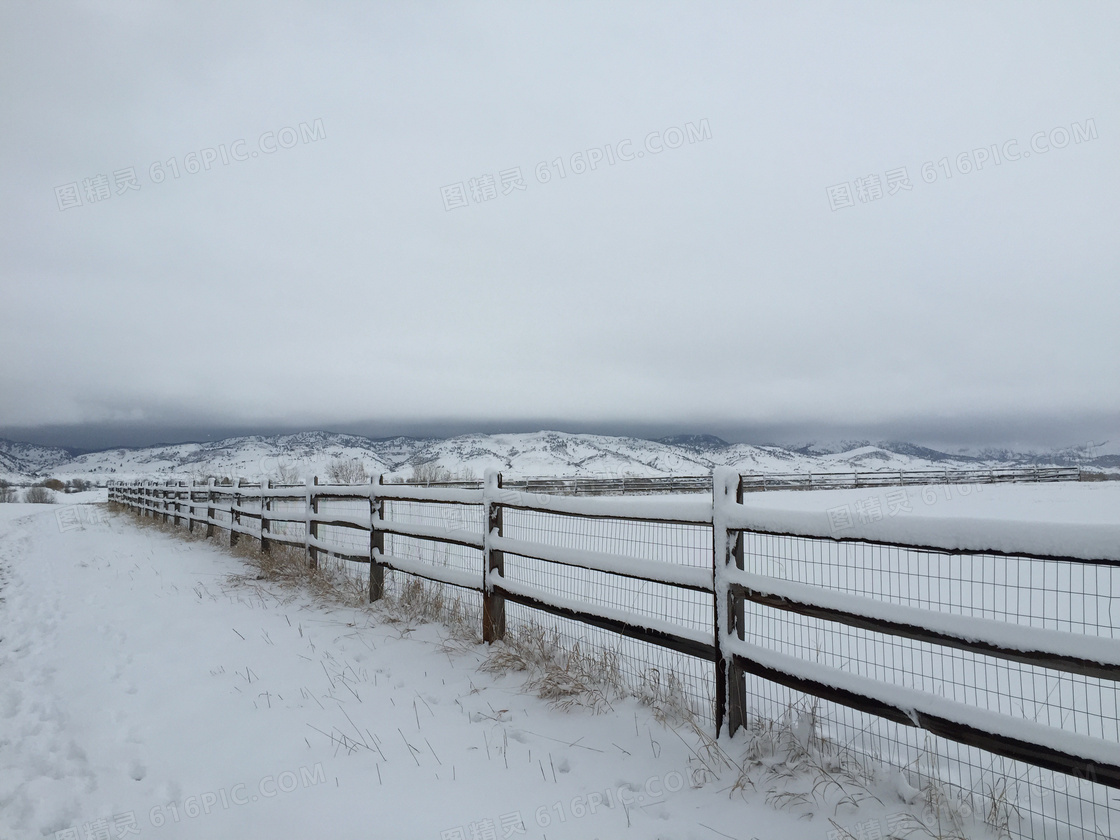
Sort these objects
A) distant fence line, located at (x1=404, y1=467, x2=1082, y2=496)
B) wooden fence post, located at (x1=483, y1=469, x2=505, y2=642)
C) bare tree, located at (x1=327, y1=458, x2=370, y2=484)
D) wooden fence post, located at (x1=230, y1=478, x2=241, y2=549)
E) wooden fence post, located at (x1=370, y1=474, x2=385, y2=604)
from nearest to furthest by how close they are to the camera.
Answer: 1. wooden fence post, located at (x1=483, y1=469, x2=505, y2=642)
2. wooden fence post, located at (x1=370, y1=474, x2=385, y2=604)
3. wooden fence post, located at (x1=230, y1=478, x2=241, y2=549)
4. distant fence line, located at (x1=404, y1=467, x2=1082, y2=496)
5. bare tree, located at (x1=327, y1=458, x2=370, y2=484)

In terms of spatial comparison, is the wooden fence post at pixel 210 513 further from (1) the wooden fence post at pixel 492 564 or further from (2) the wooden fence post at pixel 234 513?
(1) the wooden fence post at pixel 492 564

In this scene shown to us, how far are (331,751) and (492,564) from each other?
7.22 ft

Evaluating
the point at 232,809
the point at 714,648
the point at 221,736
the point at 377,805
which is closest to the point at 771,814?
the point at 714,648

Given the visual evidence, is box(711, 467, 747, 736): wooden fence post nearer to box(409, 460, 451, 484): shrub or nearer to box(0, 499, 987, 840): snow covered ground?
box(0, 499, 987, 840): snow covered ground

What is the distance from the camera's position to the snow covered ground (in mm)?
3027

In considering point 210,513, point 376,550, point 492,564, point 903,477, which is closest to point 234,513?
point 210,513

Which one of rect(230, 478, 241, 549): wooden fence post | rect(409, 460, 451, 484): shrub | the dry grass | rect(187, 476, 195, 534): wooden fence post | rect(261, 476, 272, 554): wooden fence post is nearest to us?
the dry grass

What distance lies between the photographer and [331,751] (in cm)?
377

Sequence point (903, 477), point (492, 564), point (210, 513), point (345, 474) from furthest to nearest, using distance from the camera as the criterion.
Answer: point (345, 474) → point (903, 477) → point (210, 513) → point (492, 564)

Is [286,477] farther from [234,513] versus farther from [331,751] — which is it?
[331,751]

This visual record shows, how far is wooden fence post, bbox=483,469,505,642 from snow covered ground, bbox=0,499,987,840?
23cm

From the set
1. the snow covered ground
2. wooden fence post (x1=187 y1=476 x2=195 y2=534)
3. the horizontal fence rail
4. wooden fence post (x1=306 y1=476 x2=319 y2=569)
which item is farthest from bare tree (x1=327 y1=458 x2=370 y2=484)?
the snow covered ground

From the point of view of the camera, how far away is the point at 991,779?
131 inches

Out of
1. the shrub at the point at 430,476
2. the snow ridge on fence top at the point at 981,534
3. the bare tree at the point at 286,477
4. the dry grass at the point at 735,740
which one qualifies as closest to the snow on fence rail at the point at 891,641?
the snow ridge on fence top at the point at 981,534
